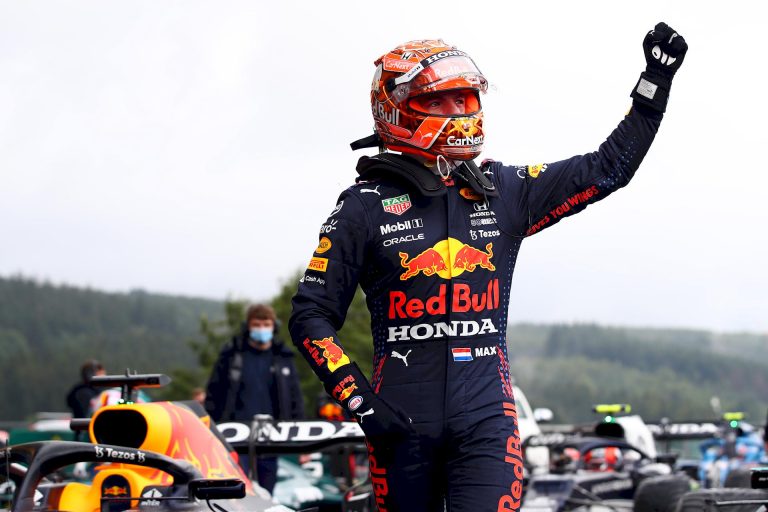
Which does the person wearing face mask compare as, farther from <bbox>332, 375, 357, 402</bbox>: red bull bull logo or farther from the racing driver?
<bbox>332, 375, 357, 402</bbox>: red bull bull logo

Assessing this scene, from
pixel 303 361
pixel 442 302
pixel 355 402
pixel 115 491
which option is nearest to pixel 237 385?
pixel 115 491

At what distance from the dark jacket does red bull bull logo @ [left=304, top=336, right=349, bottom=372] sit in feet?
22.3

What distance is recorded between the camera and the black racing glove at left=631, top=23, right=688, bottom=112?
205 inches

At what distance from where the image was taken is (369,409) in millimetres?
4812

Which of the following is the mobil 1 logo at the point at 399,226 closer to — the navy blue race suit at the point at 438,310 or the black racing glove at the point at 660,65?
the navy blue race suit at the point at 438,310

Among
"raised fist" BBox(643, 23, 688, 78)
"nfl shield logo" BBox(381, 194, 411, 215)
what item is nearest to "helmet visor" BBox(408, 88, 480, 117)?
"nfl shield logo" BBox(381, 194, 411, 215)

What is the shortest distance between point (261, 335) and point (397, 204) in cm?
694

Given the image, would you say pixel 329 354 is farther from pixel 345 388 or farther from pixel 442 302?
pixel 442 302

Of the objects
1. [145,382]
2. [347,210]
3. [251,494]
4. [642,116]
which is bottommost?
[251,494]

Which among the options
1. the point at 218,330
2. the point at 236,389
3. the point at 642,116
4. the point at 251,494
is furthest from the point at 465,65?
the point at 218,330

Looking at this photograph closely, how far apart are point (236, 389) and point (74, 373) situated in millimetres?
84407

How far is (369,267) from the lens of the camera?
5.18 meters

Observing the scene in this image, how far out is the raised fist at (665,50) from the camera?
5203mm

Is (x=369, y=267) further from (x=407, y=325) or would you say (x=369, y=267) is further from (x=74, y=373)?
(x=74, y=373)
